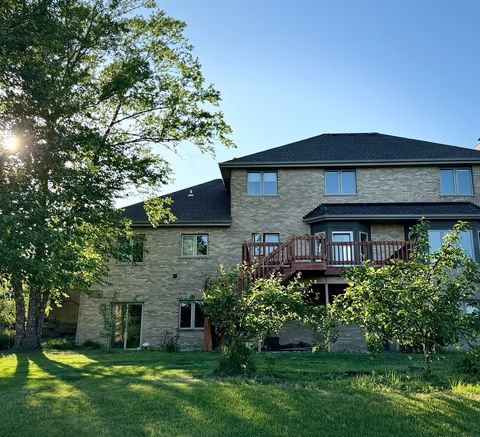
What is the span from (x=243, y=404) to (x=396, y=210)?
15.1 m

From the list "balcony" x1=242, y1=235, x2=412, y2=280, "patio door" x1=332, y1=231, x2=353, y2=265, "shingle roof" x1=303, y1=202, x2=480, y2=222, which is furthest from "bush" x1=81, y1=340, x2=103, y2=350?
"patio door" x1=332, y1=231, x2=353, y2=265

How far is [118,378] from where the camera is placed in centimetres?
1066

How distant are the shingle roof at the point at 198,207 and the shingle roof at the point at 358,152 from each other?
7.65 ft

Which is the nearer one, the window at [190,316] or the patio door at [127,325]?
the patio door at [127,325]

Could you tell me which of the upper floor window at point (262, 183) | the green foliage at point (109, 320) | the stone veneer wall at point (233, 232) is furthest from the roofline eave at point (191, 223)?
the green foliage at point (109, 320)

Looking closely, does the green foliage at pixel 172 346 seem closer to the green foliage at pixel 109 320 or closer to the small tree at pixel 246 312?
the green foliage at pixel 109 320

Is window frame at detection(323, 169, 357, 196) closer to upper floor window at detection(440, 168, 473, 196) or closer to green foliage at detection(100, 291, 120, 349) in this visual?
upper floor window at detection(440, 168, 473, 196)

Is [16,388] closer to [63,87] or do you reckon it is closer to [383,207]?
[63,87]

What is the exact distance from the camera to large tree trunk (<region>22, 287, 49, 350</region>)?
64.5ft

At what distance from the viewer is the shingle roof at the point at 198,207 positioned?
22.0m

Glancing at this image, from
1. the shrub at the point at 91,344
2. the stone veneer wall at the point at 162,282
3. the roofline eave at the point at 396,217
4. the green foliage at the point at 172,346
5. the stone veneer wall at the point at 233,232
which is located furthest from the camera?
the stone veneer wall at the point at 233,232

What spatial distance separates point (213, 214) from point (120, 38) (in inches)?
338

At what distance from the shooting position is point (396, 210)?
20.8 metres

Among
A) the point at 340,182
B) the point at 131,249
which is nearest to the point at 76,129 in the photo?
the point at 131,249
